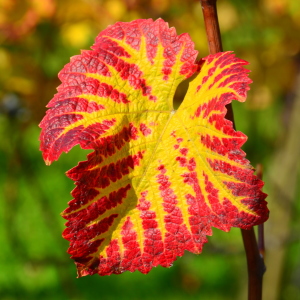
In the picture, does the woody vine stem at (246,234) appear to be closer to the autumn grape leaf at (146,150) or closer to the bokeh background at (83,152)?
the autumn grape leaf at (146,150)

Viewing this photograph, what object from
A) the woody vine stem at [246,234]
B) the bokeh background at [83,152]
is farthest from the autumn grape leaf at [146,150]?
the bokeh background at [83,152]

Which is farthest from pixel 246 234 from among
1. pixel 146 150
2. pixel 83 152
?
pixel 83 152

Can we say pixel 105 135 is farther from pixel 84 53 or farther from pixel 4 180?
pixel 4 180

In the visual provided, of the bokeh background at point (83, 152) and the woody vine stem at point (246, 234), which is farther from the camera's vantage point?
the bokeh background at point (83, 152)

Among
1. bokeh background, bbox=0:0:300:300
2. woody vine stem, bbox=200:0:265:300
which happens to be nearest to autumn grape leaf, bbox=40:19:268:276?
woody vine stem, bbox=200:0:265:300
